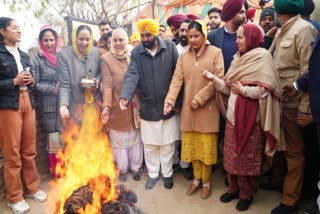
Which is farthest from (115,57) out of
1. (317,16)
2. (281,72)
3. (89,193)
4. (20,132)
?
(317,16)

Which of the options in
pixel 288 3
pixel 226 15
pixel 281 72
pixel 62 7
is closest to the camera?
pixel 288 3

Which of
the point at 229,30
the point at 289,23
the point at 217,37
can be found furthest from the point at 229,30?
the point at 289,23

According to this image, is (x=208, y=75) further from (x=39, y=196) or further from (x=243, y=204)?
(x=39, y=196)

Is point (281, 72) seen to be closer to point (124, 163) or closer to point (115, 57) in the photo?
point (115, 57)

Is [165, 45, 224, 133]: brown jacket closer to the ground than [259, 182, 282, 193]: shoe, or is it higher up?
higher up

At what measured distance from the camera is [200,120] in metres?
3.62

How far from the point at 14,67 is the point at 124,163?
2.17 m

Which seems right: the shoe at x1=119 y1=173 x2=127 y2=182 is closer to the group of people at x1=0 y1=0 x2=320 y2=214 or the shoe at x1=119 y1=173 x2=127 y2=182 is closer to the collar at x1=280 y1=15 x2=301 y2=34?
the group of people at x1=0 y1=0 x2=320 y2=214

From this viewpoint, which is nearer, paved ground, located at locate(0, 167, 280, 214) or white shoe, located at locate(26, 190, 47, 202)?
paved ground, located at locate(0, 167, 280, 214)

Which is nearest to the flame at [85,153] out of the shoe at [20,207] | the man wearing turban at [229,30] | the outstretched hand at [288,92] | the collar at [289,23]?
the shoe at [20,207]

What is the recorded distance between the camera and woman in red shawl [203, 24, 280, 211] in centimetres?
299

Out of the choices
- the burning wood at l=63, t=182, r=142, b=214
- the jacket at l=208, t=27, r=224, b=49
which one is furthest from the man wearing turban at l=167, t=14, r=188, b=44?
the burning wood at l=63, t=182, r=142, b=214

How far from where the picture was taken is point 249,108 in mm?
3139

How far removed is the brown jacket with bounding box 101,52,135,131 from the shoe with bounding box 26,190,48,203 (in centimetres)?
142
